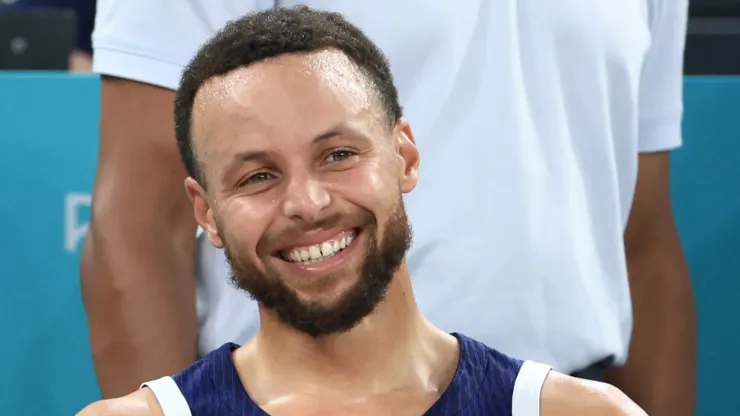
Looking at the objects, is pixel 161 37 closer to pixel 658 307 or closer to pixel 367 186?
pixel 367 186

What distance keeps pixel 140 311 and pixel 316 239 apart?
350mm

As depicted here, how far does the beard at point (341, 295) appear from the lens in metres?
0.89

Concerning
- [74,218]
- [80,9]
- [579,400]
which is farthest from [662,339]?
[80,9]

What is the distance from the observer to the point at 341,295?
890 millimetres

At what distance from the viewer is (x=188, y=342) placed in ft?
3.86

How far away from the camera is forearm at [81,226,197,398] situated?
1165mm

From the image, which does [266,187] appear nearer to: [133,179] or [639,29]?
[133,179]

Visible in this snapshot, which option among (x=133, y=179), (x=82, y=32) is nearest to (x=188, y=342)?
(x=133, y=179)

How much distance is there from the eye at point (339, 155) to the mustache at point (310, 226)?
0.04 meters

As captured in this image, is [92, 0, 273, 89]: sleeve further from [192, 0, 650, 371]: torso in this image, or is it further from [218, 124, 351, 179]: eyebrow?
[218, 124, 351, 179]: eyebrow

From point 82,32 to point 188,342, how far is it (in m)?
1.36

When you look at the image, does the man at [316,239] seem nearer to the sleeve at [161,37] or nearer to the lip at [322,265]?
the lip at [322,265]

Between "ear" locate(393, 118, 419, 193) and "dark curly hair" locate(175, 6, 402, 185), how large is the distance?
0.01 meters

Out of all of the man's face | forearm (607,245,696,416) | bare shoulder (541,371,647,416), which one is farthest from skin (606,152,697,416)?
the man's face
